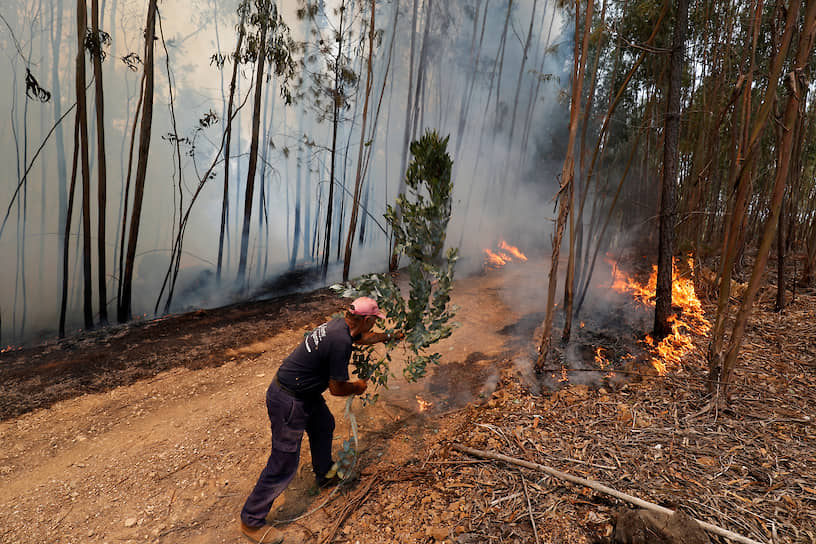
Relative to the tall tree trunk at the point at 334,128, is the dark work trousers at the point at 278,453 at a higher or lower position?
lower

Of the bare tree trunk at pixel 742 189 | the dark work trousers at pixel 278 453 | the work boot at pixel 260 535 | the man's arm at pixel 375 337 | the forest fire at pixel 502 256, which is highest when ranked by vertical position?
the bare tree trunk at pixel 742 189

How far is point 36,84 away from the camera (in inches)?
196

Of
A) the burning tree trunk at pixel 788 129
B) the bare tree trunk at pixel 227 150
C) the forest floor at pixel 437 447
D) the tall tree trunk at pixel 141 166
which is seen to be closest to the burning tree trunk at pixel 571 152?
the forest floor at pixel 437 447

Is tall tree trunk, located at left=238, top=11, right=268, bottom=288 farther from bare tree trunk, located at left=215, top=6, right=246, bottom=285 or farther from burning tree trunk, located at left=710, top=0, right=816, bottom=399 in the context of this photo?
burning tree trunk, located at left=710, top=0, right=816, bottom=399

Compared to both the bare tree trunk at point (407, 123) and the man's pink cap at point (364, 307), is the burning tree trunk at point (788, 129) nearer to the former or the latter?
the man's pink cap at point (364, 307)

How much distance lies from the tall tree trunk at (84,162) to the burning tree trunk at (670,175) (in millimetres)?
7054

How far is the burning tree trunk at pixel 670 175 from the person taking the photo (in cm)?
391

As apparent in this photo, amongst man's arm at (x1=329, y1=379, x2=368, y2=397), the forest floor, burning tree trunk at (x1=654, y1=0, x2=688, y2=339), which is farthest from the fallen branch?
burning tree trunk at (x1=654, y1=0, x2=688, y2=339)

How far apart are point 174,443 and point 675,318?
5437mm

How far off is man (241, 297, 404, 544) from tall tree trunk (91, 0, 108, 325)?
16.7 ft

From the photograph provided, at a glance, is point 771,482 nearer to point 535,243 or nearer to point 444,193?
point 444,193

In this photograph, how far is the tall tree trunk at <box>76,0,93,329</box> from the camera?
16.5 feet

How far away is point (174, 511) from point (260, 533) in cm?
72

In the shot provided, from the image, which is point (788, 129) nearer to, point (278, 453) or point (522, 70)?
point (278, 453)
